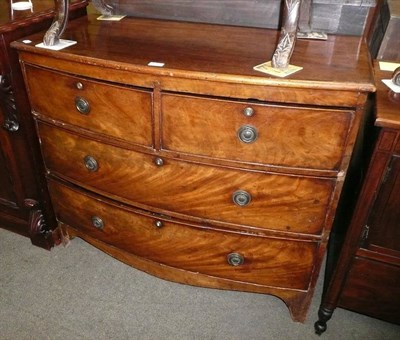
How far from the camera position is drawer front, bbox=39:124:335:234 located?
1.21m

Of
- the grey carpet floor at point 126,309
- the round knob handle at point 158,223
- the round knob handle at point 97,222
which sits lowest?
the grey carpet floor at point 126,309

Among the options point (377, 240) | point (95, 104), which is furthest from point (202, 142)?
point (377, 240)

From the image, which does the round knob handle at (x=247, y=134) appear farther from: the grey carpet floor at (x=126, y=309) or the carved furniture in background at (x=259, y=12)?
the grey carpet floor at (x=126, y=309)

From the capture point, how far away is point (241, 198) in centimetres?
126

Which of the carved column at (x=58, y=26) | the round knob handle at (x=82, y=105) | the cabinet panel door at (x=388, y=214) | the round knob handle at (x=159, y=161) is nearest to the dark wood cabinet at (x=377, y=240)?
the cabinet panel door at (x=388, y=214)

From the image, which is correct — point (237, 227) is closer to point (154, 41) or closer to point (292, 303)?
point (292, 303)

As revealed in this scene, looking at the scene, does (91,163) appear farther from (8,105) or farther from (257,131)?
(257,131)

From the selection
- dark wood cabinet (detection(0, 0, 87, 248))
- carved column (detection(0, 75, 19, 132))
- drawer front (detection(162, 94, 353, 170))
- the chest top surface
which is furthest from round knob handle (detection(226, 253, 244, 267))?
carved column (detection(0, 75, 19, 132))

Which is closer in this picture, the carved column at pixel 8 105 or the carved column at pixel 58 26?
the carved column at pixel 58 26

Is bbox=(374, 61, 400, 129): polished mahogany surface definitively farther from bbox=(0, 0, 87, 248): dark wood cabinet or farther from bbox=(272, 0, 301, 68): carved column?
bbox=(0, 0, 87, 248): dark wood cabinet

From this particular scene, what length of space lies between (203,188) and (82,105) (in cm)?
53

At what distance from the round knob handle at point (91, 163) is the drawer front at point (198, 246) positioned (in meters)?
0.17

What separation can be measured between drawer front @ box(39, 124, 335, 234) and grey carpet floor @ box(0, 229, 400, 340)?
0.54 meters

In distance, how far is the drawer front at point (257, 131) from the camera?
1.07 m
